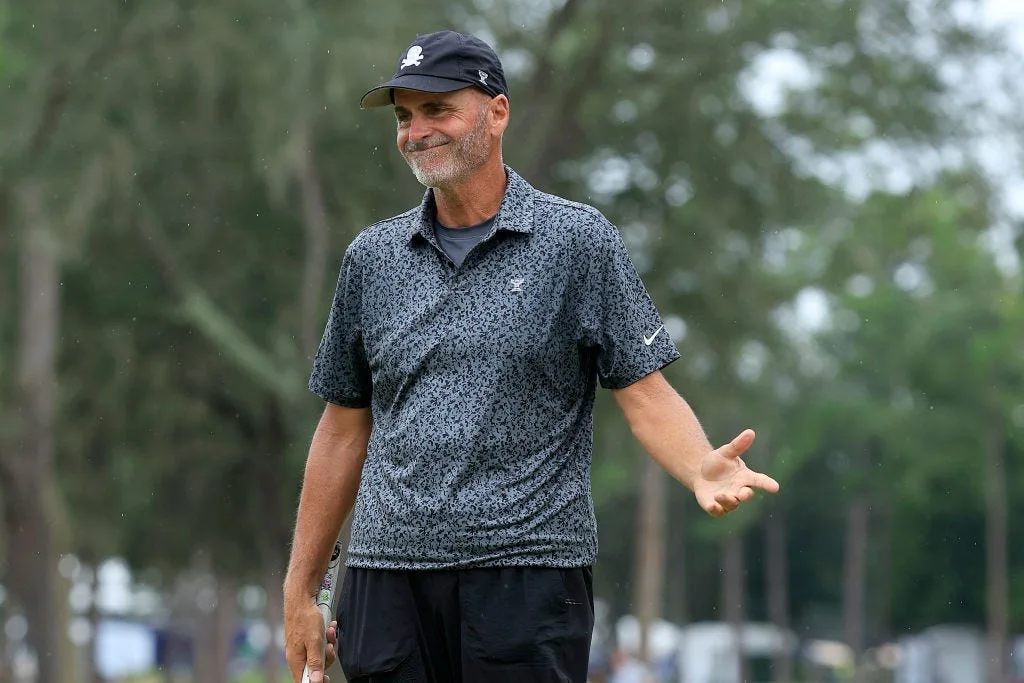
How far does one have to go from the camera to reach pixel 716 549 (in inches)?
2557

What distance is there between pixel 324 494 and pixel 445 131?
0.82m

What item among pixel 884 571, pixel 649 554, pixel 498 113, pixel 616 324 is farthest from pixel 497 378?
pixel 884 571

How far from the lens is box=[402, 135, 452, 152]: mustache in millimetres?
3842

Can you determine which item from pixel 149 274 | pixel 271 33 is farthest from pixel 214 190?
pixel 271 33

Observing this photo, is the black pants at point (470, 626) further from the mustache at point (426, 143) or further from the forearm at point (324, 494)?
the mustache at point (426, 143)

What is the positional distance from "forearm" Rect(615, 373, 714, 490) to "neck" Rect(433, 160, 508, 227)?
481 millimetres

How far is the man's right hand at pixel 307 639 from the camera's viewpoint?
3938 mm

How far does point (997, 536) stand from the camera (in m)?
43.2

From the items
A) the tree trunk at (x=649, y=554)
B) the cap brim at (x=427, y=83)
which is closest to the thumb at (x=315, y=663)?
the cap brim at (x=427, y=83)

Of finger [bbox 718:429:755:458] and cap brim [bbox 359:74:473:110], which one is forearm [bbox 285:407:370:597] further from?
finger [bbox 718:429:755:458]

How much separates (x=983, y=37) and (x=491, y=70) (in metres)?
15.1

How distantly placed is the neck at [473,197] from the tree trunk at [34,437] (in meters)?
20.1

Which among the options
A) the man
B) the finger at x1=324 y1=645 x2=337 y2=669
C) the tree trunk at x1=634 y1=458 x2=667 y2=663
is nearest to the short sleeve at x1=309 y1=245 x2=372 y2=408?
the man

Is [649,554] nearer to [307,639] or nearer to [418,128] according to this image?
[307,639]
